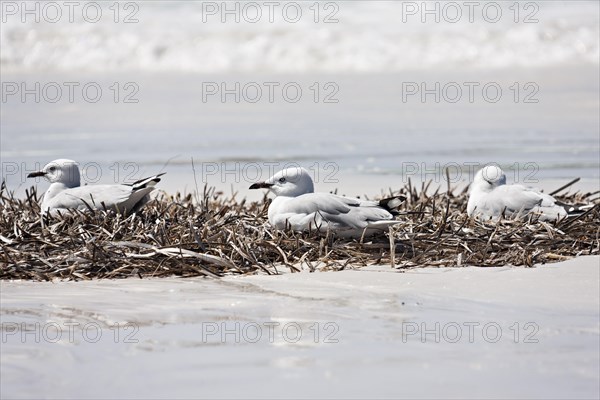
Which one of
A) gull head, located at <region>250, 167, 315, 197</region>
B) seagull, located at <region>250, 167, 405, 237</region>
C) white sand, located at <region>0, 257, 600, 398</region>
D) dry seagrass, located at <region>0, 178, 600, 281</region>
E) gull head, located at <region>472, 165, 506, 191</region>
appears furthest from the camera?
gull head, located at <region>472, 165, 506, 191</region>

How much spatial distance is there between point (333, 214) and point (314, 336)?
236 cm

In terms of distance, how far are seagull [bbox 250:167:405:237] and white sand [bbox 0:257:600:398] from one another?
668 millimetres

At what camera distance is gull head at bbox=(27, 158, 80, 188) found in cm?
897

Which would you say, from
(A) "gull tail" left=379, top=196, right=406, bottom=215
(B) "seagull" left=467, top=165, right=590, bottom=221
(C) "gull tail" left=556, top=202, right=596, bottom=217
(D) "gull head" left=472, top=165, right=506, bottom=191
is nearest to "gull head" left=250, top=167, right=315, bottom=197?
(A) "gull tail" left=379, top=196, right=406, bottom=215

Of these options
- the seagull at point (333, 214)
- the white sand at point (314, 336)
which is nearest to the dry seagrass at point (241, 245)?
the seagull at point (333, 214)

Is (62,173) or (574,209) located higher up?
(62,173)

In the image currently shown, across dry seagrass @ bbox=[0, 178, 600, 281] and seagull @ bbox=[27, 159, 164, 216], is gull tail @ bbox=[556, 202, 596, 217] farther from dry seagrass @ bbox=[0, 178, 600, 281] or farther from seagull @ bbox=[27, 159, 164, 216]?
seagull @ bbox=[27, 159, 164, 216]

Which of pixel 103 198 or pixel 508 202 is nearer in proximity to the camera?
pixel 103 198

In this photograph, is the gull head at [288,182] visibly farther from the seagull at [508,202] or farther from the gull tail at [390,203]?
the seagull at [508,202]

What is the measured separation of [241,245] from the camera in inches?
289

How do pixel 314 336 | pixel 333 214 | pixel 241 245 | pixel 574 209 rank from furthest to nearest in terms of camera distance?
pixel 574 209 → pixel 333 214 → pixel 241 245 → pixel 314 336

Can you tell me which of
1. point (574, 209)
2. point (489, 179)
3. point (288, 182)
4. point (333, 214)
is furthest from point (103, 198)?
point (574, 209)

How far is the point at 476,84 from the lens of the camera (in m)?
24.7

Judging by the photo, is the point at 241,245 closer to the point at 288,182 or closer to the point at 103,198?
the point at 288,182
